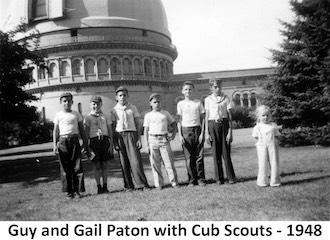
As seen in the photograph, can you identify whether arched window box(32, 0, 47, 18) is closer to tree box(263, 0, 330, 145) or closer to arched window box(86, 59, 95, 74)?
arched window box(86, 59, 95, 74)

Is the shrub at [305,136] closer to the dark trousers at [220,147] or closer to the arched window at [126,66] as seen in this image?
the dark trousers at [220,147]

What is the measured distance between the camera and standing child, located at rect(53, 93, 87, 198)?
244 inches

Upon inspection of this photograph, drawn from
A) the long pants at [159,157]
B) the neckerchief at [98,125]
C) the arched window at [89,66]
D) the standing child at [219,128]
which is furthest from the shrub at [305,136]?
the arched window at [89,66]

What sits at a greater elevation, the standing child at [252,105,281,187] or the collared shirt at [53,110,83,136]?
the collared shirt at [53,110,83,136]

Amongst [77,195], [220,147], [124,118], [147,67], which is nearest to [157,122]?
[124,118]

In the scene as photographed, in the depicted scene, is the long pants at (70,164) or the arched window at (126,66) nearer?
the long pants at (70,164)

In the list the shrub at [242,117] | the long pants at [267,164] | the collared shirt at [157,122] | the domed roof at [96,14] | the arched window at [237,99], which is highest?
the domed roof at [96,14]

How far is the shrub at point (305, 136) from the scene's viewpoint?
12.6m

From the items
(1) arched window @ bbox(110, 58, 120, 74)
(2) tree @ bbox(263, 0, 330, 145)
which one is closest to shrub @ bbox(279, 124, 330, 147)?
(2) tree @ bbox(263, 0, 330, 145)

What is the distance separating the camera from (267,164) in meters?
6.06

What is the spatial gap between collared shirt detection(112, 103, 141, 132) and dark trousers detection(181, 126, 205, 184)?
1.08 metres

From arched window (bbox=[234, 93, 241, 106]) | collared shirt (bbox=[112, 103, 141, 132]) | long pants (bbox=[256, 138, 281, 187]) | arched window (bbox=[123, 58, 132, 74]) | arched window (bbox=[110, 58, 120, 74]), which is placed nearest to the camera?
long pants (bbox=[256, 138, 281, 187])

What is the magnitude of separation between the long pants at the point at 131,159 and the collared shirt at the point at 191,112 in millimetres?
1060

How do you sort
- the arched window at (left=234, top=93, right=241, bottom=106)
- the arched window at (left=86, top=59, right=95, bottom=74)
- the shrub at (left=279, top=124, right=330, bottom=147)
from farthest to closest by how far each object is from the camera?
the arched window at (left=234, top=93, right=241, bottom=106), the arched window at (left=86, top=59, right=95, bottom=74), the shrub at (left=279, top=124, right=330, bottom=147)
